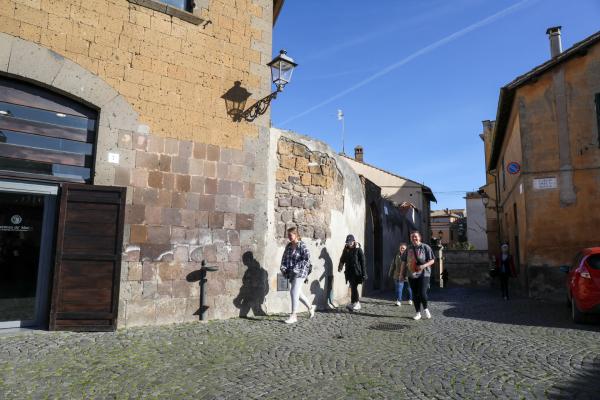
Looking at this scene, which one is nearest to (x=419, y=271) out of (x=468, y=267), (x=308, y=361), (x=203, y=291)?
(x=308, y=361)

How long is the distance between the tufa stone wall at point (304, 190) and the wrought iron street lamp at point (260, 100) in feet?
2.54

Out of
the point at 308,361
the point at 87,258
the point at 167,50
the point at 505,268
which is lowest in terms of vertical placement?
the point at 308,361

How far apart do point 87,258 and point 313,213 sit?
4.23 meters

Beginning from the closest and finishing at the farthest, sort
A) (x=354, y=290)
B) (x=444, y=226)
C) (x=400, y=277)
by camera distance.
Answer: (x=354, y=290) < (x=400, y=277) < (x=444, y=226)

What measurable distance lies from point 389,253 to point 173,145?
10.5 meters

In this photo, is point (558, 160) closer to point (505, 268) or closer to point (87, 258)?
point (505, 268)

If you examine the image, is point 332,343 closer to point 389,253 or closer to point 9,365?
point 9,365

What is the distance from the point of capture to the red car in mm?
7021

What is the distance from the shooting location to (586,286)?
23.6 ft

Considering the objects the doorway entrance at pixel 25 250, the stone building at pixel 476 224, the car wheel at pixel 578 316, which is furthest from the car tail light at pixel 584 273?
the stone building at pixel 476 224

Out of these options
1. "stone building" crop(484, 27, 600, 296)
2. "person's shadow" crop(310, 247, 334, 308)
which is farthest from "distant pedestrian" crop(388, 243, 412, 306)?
"stone building" crop(484, 27, 600, 296)

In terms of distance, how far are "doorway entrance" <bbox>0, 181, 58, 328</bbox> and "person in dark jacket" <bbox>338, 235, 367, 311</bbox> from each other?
5182mm

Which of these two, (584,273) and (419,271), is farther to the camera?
(419,271)

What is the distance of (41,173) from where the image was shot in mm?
6277
